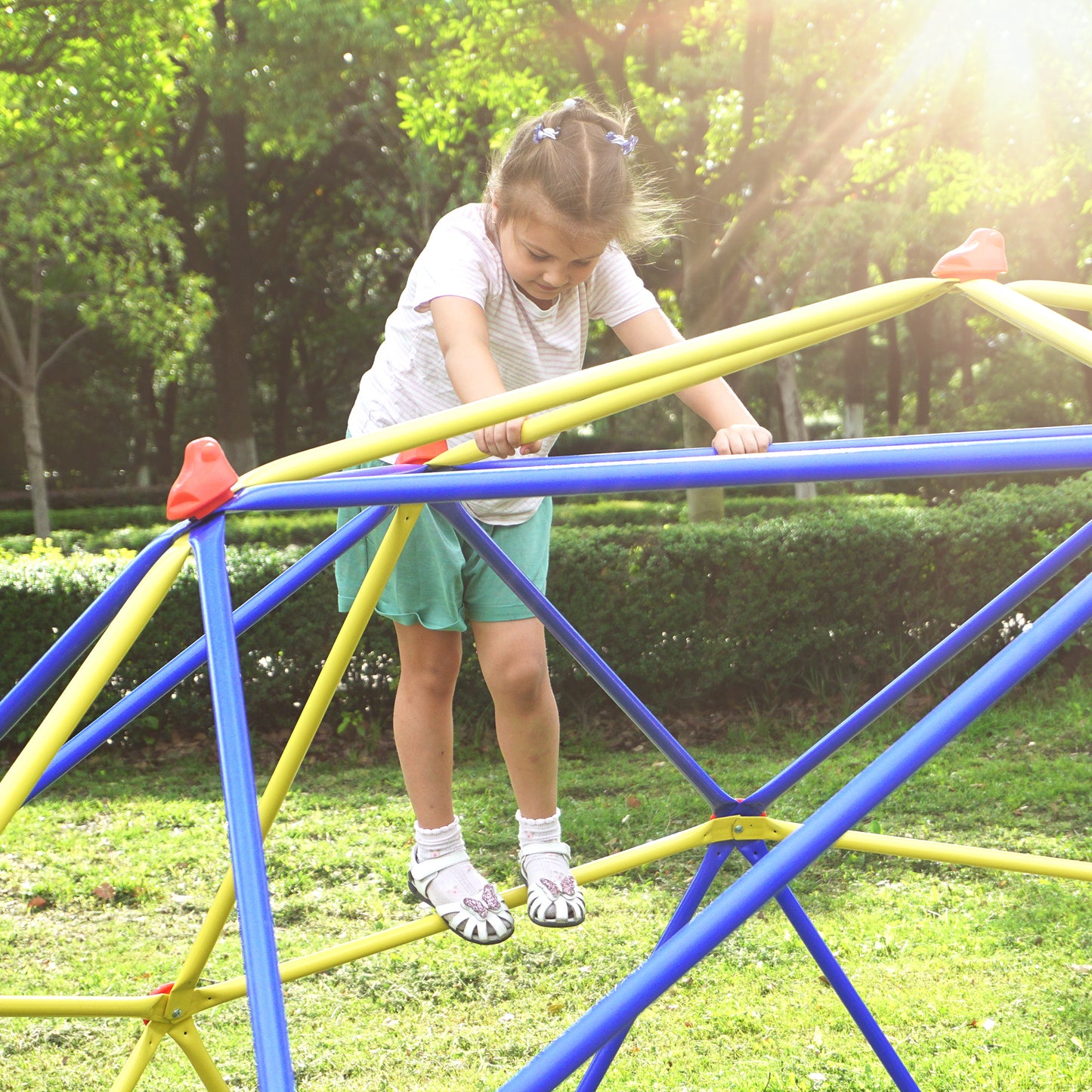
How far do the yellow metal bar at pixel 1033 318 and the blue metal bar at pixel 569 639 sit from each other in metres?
0.84

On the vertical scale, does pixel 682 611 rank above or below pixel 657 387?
below

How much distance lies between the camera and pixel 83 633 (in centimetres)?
151

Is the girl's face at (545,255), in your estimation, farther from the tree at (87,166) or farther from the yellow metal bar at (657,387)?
the tree at (87,166)

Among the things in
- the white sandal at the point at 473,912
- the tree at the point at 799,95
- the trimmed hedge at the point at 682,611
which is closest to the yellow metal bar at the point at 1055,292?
the white sandal at the point at 473,912

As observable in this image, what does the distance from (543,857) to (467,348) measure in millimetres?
1006

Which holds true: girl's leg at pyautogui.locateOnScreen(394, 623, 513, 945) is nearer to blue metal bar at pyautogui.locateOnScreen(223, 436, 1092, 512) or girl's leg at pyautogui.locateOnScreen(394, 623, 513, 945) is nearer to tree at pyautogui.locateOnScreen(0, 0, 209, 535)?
blue metal bar at pyautogui.locateOnScreen(223, 436, 1092, 512)

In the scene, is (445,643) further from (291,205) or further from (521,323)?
(291,205)

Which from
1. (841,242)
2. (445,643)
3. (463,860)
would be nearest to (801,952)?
(463,860)

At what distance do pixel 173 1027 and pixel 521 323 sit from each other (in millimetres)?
1515

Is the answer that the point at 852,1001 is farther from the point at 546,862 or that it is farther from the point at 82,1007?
the point at 82,1007

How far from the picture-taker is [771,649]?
17.6 feet

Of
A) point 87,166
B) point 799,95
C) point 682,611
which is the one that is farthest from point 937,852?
point 87,166

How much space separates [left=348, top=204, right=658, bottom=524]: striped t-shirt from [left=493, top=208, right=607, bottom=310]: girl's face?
48 millimetres

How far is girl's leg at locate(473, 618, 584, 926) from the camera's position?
2.11 m
